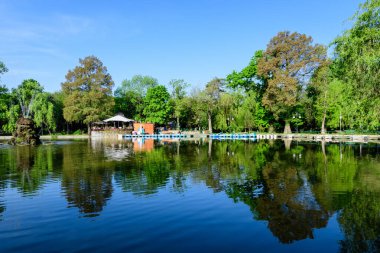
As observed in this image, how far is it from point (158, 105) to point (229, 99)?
16.2 m

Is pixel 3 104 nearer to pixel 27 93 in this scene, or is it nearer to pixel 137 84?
pixel 27 93

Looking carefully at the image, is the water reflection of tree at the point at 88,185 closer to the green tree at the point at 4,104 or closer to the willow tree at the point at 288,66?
the willow tree at the point at 288,66

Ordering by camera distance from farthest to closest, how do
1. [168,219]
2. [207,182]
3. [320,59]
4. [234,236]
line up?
[320,59], [207,182], [168,219], [234,236]

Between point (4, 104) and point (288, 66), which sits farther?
point (4, 104)

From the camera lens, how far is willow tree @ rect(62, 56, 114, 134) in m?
62.5

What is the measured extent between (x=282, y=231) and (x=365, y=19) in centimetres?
1811

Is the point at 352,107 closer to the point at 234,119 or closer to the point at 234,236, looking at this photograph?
the point at 234,236

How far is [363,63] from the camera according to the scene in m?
19.8

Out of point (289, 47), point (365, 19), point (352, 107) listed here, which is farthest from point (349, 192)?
point (289, 47)

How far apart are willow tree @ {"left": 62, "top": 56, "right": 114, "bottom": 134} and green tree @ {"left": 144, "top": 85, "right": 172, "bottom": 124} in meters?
8.89

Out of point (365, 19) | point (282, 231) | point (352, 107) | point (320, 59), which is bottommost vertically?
point (282, 231)

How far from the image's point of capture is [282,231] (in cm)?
897

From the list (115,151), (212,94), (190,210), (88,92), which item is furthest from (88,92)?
(190,210)

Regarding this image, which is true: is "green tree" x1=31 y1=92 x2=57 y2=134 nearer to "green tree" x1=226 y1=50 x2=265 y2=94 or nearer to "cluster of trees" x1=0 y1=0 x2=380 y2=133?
"cluster of trees" x1=0 y1=0 x2=380 y2=133
